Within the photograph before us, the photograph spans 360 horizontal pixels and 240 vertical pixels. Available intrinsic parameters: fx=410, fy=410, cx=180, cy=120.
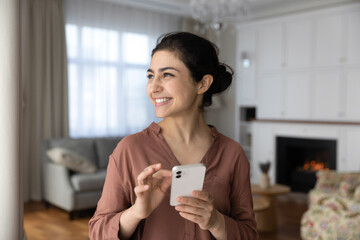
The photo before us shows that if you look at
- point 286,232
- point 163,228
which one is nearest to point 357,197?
point 286,232

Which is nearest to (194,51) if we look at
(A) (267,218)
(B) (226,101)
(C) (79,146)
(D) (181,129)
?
(D) (181,129)

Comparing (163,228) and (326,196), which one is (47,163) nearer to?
(326,196)

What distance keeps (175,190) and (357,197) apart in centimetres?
254

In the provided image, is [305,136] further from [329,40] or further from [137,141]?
[137,141]

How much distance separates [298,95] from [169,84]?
520cm

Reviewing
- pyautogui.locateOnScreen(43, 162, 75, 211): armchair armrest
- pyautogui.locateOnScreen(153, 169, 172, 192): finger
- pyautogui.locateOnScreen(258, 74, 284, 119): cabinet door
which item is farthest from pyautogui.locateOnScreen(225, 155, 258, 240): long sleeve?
pyautogui.locateOnScreen(258, 74, 284, 119): cabinet door

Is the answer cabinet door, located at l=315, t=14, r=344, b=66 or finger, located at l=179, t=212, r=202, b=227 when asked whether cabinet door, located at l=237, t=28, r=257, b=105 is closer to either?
cabinet door, located at l=315, t=14, r=344, b=66

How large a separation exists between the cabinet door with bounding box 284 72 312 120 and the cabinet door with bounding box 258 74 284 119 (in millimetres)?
121

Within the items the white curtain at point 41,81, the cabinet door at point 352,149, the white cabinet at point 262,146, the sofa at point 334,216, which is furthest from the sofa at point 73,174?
the cabinet door at point 352,149

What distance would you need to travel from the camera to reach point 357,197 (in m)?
3.08

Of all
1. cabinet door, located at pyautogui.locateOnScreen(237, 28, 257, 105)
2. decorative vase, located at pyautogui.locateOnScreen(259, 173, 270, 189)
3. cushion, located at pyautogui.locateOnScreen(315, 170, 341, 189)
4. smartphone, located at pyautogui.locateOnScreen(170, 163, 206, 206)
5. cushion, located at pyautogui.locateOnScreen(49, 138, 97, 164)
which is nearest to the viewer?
smartphone, located at pyautogui.locateOnScreen(170, 163, 206, 206)

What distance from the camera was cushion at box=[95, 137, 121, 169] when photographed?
17.5ft

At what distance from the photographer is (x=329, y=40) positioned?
568 cm

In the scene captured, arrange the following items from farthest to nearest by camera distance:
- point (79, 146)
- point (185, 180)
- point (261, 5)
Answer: point (261, 5) → point (79, 146) → point (185, 180)
